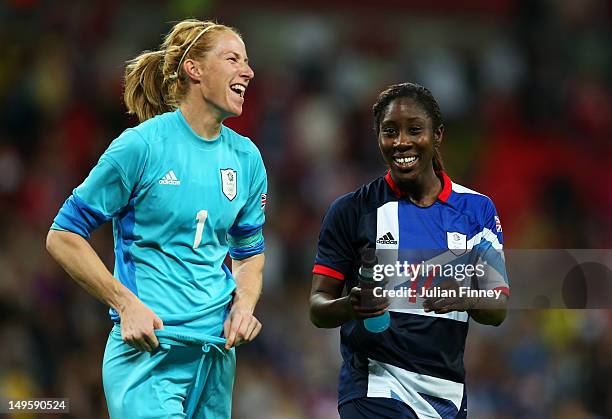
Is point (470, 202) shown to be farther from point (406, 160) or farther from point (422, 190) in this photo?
point (406, 160)

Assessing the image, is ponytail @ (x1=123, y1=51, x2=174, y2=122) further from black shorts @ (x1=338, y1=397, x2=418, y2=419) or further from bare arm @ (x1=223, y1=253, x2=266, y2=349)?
black shorts @ (x1=338, y1=397, x2=418, y2=419)

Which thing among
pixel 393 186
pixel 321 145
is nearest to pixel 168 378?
pixel 393 186

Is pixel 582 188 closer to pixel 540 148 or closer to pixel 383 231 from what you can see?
pixel 540 148

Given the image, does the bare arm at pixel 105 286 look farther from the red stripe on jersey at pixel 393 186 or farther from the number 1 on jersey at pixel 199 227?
the red stripe on jersey at pixel 393 186

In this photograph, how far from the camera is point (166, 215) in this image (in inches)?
160

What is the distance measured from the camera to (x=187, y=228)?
4.10 metres

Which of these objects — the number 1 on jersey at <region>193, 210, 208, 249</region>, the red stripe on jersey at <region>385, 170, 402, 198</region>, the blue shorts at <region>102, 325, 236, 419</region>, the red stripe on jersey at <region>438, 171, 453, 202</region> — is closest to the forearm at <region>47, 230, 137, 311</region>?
the blue shorts at <region>102, 325, 236, 419</region>

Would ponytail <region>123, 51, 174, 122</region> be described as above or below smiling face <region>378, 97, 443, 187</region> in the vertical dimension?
above

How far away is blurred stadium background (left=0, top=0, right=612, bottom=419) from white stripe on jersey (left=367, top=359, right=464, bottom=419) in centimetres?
315

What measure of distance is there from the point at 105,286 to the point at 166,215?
34 cm

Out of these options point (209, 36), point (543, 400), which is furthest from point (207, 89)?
point (543, 400)

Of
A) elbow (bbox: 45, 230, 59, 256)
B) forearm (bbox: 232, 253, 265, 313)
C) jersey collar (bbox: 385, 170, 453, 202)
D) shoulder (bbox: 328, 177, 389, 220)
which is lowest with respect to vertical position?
forearm (bbox: 232, 253, 265, 313)

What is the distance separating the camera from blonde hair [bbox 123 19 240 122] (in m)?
4.33

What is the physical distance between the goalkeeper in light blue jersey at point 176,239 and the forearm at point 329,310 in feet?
0.82
